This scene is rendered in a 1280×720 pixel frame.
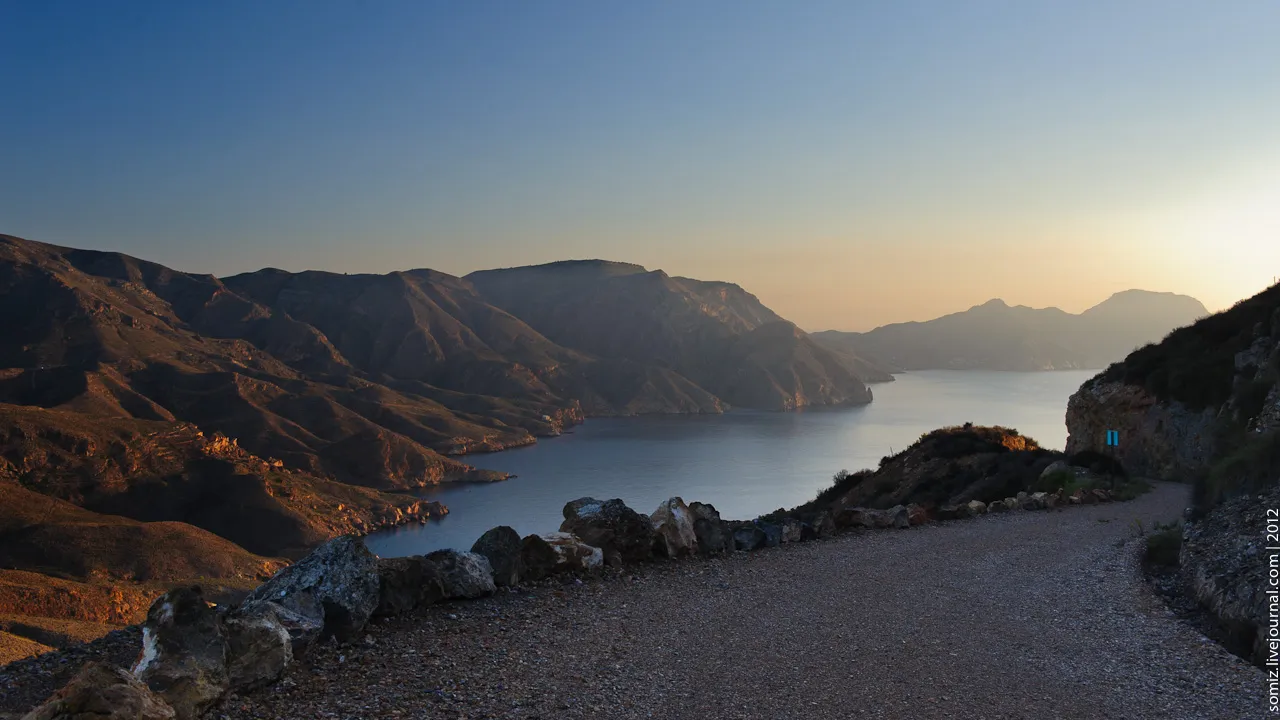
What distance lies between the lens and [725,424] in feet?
590

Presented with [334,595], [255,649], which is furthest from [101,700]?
[334,595]

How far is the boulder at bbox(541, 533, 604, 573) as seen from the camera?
8594mm

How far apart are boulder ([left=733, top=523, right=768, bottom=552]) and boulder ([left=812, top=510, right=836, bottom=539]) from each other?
1216mm

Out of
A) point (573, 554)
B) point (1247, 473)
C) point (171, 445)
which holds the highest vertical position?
point (1247, 473)

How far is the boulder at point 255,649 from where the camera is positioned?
515 centimetres

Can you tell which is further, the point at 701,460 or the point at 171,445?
the point at 701,460

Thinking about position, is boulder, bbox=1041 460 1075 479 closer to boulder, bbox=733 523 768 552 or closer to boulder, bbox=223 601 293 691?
boulder, bbox=733 523 768 552

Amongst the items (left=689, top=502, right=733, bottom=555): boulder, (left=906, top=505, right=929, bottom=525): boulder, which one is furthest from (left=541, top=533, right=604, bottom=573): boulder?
(left=906, top=505, right=929, bottom=525): boulder

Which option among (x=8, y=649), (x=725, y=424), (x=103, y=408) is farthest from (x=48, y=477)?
(x=725, y=424)

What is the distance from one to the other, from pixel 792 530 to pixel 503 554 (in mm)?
4737

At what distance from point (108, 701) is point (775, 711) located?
3.94 m

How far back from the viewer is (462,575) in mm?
7566

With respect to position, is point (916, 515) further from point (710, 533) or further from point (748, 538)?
point (710, 533)

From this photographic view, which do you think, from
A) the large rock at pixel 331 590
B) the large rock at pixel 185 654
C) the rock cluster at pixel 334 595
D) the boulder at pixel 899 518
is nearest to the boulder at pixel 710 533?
the rock cluster at pixel 334 595
